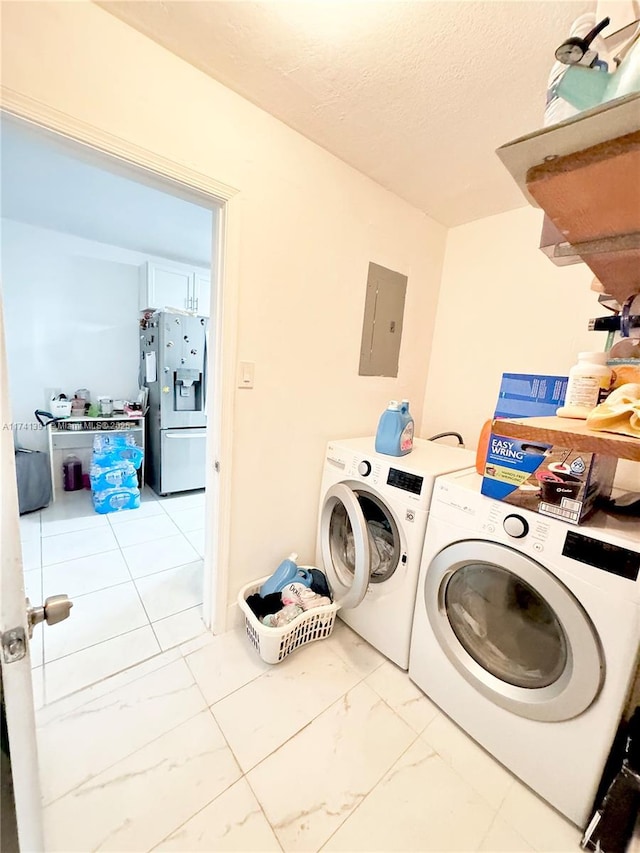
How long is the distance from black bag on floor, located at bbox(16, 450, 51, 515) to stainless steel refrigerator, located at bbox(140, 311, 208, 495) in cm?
79

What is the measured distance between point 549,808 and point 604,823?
0.18 m

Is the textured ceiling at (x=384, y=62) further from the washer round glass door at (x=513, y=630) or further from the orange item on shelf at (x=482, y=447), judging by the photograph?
the washer round glass door at (x=513, y=630)

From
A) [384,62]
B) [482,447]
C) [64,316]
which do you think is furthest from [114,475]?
[384,62]

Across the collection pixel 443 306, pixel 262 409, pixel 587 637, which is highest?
pixel 443 306

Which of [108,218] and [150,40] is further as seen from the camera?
[108,218]

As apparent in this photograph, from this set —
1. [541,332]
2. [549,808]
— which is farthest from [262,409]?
[549,808]

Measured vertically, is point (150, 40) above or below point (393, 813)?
above

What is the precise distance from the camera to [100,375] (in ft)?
10.3

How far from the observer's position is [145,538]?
2.29m

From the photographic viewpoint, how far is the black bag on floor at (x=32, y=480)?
96.3 inches

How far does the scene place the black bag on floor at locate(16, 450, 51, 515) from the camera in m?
2.45

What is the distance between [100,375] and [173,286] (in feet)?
3.65

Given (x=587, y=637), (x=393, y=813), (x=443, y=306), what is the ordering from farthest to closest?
(x=443, y=306)
(x=393, y=813)
(x=587, y=637)

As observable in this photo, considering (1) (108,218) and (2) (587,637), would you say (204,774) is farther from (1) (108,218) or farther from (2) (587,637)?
(1) (108,218)
